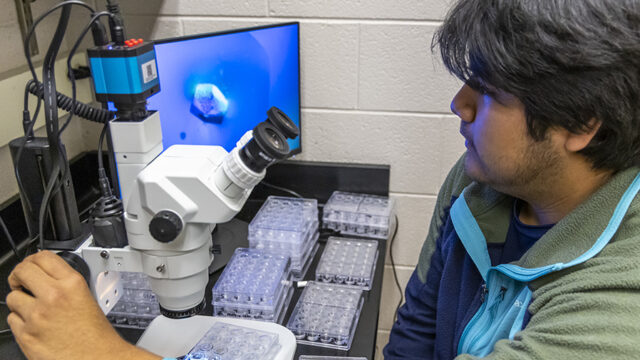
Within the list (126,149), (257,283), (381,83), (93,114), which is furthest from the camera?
(381,83)

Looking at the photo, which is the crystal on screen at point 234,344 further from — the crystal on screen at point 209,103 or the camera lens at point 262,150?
the crystal on screen at point 209,103

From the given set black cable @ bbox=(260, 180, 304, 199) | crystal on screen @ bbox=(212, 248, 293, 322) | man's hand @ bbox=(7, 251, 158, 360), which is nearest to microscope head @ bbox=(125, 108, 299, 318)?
man's hand @ bbox=(7, 251, 158, 360)

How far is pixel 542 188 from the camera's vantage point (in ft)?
3.14

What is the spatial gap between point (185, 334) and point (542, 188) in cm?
74

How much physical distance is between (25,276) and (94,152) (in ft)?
3.25

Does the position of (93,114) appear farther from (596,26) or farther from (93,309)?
(596,26)

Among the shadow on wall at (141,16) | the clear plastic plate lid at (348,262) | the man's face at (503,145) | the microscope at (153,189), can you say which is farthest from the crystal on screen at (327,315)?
the shadow on wall at (141,16)

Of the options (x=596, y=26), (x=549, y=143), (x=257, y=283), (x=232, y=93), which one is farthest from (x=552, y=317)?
(x=232, y=93)

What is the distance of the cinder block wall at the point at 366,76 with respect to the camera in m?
Answer: 1.57

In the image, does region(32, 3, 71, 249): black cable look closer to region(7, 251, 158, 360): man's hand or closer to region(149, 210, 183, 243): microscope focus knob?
region(7, 251, 158, 360): man's hand

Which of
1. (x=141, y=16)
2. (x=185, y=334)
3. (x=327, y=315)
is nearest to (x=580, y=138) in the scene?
(x=327, y=315)

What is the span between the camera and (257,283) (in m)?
1.15

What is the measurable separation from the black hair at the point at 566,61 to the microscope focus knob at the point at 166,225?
564 mm

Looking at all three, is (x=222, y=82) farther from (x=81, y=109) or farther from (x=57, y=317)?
(x=57, y=317)
